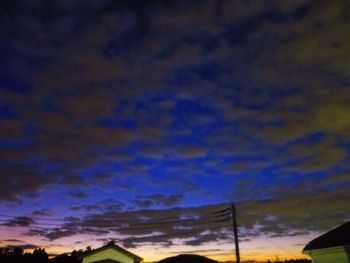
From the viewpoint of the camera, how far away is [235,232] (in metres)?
29.7

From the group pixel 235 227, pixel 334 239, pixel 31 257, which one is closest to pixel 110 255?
pixel 31 257

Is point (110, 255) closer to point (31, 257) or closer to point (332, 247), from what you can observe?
point (31, 257)

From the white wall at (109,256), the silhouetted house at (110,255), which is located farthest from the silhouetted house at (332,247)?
the white wall at (109,256)

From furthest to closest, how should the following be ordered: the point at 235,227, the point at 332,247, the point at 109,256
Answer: the point at 109,256
the point at 235,227
the point at 332,247

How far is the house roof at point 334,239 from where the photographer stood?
1033 inches

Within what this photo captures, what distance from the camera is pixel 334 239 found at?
91.4 ft

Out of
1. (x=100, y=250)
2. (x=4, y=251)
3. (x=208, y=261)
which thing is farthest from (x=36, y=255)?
(x=208, y=261)

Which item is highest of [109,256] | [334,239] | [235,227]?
[235,227]

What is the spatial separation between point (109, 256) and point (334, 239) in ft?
68.5

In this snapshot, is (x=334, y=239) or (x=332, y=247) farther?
(x=334, y=239)

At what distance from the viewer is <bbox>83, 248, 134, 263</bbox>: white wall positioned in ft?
113

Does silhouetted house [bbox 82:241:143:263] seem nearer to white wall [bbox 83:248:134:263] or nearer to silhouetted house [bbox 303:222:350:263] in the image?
white wall [bbox 83:248:134:263]

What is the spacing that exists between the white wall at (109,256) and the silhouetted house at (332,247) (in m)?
17.4

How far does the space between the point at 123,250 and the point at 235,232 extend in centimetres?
1272
